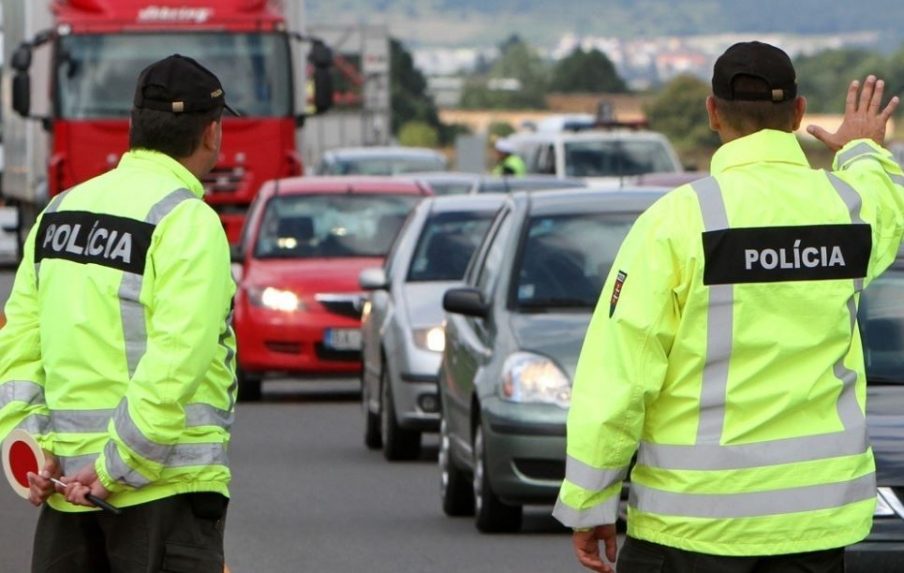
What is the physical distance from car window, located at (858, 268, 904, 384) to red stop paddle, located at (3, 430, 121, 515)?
14.0ft

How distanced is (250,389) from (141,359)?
1417 cm

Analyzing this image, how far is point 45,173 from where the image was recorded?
29203mm

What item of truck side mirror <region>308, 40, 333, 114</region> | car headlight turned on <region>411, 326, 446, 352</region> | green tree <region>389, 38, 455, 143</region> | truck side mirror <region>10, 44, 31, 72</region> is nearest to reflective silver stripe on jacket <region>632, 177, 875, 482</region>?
car headlight turned on <region>411, 326, 446, 352</region>

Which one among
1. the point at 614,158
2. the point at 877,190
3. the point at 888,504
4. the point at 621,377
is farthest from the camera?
the point at 614,158

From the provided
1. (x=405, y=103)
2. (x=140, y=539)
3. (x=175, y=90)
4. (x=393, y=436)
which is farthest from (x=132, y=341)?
(x=405, y=103)

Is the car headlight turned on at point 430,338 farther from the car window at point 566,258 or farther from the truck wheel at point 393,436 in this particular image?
the car window at point 566,258

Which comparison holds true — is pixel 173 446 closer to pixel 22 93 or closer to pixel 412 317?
pixel 412 317

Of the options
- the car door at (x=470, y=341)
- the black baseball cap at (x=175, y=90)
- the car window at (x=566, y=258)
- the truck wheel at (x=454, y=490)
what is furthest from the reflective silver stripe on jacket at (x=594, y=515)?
the truck wheel at (x=454, y=490)

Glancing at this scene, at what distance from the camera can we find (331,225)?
19.7 m

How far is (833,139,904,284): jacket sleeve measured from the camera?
5.51 meters

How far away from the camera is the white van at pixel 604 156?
1362 inches

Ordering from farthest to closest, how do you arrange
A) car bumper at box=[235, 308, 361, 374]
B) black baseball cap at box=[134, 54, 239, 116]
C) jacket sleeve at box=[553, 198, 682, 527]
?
car bumper at box=[235, 308, 361, 374] → black baseball cap at box=[134, 54, 239, 116] → jacket sleeve at box=[553, 198, 682, 527]

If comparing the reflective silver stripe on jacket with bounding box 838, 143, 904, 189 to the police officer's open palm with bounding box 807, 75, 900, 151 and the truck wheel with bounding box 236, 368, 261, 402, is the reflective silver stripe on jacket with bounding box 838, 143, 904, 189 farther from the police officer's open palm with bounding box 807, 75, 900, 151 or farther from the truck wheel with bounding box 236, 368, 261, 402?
the truck wheel with bounding box 236, 368, 261, 402

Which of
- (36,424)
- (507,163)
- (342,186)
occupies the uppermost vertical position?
(36,424)
